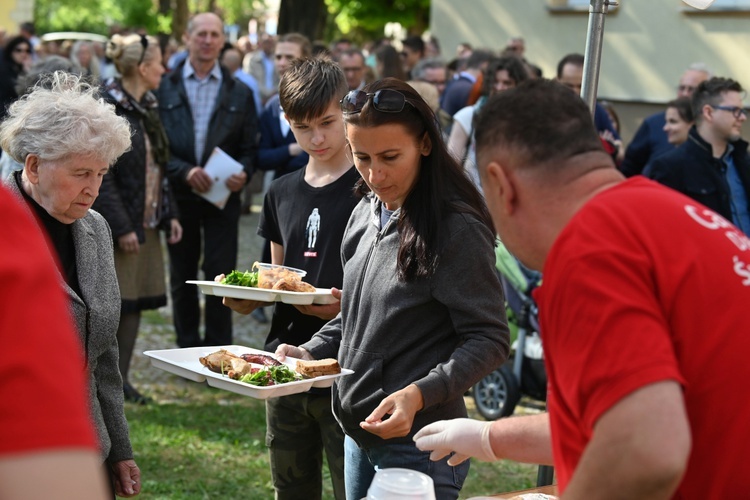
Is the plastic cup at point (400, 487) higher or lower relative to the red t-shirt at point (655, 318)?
lower

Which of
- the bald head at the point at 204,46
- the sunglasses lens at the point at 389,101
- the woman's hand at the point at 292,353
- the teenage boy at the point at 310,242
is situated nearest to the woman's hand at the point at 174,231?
the bald head at the point at 204,46

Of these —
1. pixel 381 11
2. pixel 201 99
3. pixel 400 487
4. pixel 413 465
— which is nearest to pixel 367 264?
pixel 413 465

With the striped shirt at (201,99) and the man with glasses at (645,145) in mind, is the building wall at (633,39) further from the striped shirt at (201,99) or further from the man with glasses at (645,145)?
the striped shirt at (201,99)

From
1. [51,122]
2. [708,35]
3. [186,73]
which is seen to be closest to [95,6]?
[708,35]

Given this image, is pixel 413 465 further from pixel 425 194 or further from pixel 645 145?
pixel 645 145

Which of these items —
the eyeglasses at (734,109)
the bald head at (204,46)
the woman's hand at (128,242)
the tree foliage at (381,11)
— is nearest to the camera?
the woman's hand at (128,242)

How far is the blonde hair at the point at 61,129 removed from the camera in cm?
283

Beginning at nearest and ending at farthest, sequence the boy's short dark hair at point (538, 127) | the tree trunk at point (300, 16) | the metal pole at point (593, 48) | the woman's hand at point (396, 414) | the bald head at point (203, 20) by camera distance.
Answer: the boy's short dark hair at point (538, 127), the woman's hand at point (396, 414), the metal pole at point (593, 48), the bald head at point (203, 20), the tree trunk at point (300, 16)

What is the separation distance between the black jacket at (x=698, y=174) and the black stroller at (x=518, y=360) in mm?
1101

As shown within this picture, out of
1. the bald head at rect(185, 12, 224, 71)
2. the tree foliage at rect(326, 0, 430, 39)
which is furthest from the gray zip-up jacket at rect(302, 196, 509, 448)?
the tree foliage at rect(326, 0, 430, 39)

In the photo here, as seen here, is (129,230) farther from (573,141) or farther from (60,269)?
(573,141)

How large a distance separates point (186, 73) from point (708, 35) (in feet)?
27.4

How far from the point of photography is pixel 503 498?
8.23 feet

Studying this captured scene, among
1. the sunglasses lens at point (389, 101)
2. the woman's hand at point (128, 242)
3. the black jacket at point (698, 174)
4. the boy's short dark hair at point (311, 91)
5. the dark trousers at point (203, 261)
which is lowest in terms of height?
the dark trousers at point (203, 261)
